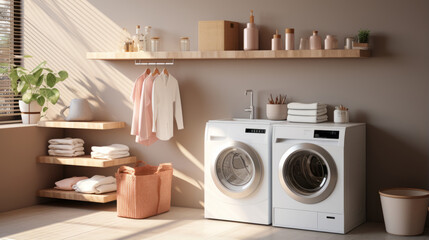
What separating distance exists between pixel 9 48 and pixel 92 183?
1.80 meters

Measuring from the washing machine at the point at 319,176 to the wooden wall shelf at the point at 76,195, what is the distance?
1597 mm

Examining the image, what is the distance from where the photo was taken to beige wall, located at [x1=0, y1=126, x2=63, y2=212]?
551cm

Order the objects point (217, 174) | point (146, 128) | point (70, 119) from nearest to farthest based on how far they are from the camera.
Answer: point (217, 174), point (146, 128), point (70, 119)

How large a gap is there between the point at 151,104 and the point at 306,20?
1571 millimetres

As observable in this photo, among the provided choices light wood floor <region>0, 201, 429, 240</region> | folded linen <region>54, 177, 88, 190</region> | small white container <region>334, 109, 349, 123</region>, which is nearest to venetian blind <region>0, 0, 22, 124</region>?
folded linen <region>54, 177, 88, 190</region>

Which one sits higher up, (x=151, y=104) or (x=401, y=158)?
(x=151, y=104)

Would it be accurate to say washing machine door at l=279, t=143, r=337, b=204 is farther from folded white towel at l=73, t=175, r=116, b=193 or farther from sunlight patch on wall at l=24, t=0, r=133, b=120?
sunlight patch on wall at l=24, t=0, r=133, b=120

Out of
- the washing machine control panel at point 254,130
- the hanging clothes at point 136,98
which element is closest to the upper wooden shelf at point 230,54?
the hanging clothes at point 136,98

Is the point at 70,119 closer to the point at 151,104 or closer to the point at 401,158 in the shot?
the point at 151,104


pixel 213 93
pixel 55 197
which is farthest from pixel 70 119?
A: pixel 213 93

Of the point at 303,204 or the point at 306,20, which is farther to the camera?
the point at 306,20

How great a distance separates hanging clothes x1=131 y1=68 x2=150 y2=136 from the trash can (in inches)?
89.3

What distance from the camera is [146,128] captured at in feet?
18.1

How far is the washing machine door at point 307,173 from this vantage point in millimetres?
4547
